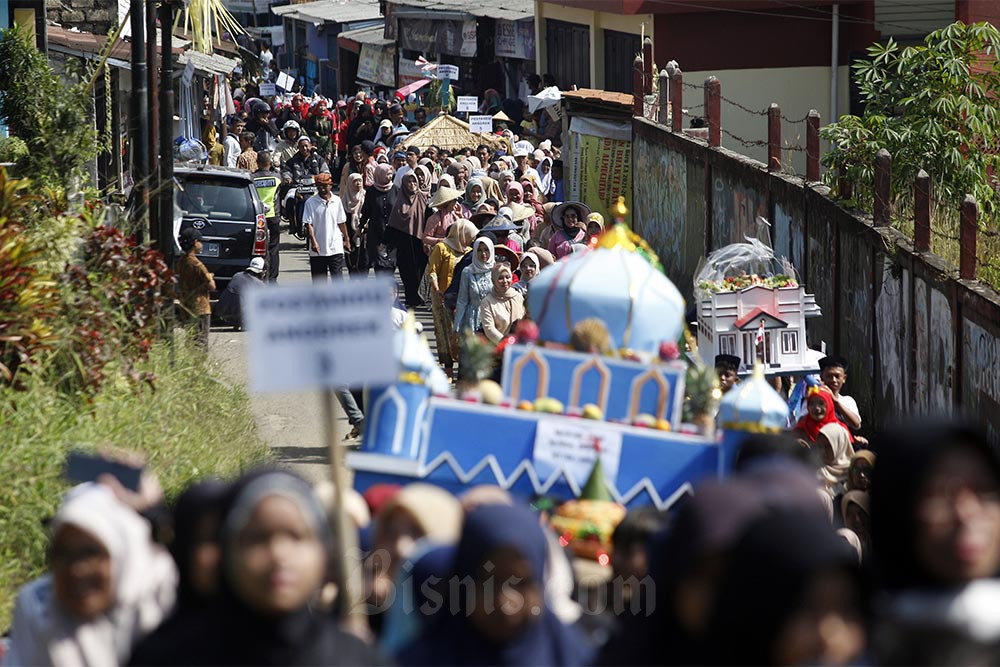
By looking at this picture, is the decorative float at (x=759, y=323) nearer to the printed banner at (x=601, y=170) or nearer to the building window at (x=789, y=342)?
the building window at (x=789, y=342)

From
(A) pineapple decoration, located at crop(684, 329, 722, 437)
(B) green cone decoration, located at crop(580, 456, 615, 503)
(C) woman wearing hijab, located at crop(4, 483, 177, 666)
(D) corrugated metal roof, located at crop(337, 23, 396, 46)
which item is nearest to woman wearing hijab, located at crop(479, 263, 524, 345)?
(A) pineapple decoration, located at crop(684, 329, 722, 437)

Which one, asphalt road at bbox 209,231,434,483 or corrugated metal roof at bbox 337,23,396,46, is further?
corrugated metal roof at bbox 337,23,396,46

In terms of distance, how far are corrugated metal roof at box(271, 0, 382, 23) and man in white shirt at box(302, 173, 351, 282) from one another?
40802 mm

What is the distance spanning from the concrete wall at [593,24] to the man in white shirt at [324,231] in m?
13.9

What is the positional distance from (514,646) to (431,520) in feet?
2.73

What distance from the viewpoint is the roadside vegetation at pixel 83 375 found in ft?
29.3

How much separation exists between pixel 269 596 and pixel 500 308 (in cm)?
1030

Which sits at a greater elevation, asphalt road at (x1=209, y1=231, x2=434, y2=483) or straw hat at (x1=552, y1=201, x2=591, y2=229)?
straw hat at (x1=552, y1=201, x2=591, y2=229)

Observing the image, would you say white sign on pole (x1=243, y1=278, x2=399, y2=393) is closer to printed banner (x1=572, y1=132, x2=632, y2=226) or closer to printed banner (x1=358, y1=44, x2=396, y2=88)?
printed banner (x1=572, y1=132, x2=632, y2=226)

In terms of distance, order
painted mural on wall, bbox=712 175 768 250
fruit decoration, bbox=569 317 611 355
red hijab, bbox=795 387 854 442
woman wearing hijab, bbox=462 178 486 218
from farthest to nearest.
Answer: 1. woman wearing hijab, bbox=462 178 486 218
2. painted mural on wall, bbox=712 175 768 250
3. red hijab, bbox=795 387 854 442
4. fruit decoration, bbox=569 317 611 355

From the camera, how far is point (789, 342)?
11828 millimetres

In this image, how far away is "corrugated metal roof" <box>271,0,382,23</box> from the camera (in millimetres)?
60344

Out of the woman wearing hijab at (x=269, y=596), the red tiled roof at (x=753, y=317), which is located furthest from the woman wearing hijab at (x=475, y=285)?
the woman wearing hijab at (x=269, y=596)

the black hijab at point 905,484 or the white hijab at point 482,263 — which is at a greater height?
the white hijab at point 482,263
